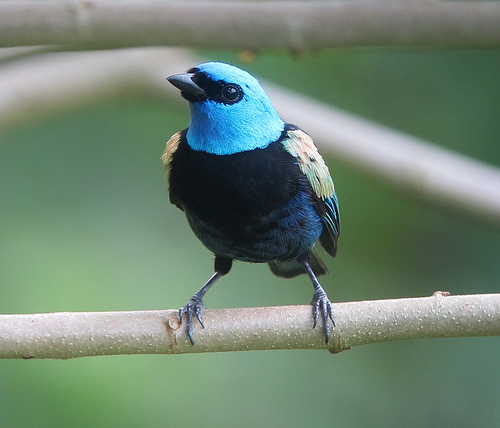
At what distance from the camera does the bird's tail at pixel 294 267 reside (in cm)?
356

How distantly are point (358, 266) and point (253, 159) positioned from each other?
10.7 ft

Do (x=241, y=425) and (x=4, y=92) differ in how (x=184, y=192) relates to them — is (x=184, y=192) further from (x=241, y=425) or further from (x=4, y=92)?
(x=241, y=425)

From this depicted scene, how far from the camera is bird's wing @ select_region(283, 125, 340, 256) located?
3000mm

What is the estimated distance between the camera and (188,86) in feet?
9.08

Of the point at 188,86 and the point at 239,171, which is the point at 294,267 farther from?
the point at 188,86

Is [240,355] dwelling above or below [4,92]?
below

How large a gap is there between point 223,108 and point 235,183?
299 mm

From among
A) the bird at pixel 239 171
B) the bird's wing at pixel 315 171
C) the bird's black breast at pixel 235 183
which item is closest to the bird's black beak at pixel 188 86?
the bird at pixel 239 171

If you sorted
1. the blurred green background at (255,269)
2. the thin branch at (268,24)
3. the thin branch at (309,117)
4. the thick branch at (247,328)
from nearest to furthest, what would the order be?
the thick branch at (247,328)
the thin branch at (268,24)
the thin branch at (309,117)
the blurred green background at (255,269)

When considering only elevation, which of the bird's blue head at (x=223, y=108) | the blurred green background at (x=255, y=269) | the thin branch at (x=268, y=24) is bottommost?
the blurred green background at (x=255, y=269)

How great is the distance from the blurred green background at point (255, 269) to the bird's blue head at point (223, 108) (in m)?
1.91

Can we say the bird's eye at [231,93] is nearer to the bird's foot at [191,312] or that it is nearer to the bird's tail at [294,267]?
the bird's foot at [191,312]

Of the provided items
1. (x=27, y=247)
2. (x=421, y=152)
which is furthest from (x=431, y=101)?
(x=27, y=247)

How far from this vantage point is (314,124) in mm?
4684
